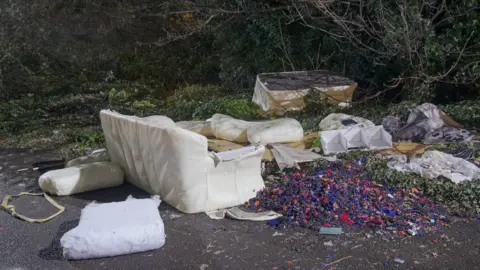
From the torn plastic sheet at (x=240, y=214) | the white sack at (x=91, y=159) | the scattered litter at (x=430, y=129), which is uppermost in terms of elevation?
the white sack at (x=91, y=159)

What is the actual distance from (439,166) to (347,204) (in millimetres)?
1269

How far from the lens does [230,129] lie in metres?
7.01

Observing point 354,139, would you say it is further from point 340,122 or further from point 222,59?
point 222,59

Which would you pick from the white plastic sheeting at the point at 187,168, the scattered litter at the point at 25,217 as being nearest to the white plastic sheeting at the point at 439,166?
the white plastic sheeting at the point at 187,168

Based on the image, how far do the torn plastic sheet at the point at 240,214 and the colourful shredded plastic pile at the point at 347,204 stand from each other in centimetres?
8

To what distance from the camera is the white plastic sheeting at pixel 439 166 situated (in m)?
5.43

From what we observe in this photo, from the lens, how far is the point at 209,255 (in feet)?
14.3

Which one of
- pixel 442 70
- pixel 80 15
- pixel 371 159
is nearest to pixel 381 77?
pixel 442 70

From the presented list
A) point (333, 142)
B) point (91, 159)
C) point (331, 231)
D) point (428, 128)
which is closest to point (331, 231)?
point (331, 231)

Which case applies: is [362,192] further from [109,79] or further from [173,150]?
[109,79]

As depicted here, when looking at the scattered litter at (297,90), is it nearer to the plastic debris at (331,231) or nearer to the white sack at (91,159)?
the white sack at (91,159)

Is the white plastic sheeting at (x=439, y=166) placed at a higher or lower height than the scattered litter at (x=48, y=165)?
higher

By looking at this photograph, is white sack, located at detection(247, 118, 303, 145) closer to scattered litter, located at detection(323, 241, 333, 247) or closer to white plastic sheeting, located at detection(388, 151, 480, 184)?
white plastic sheeting, located at detection(388, 151, 480, 184)

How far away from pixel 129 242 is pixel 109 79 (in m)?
10.4
